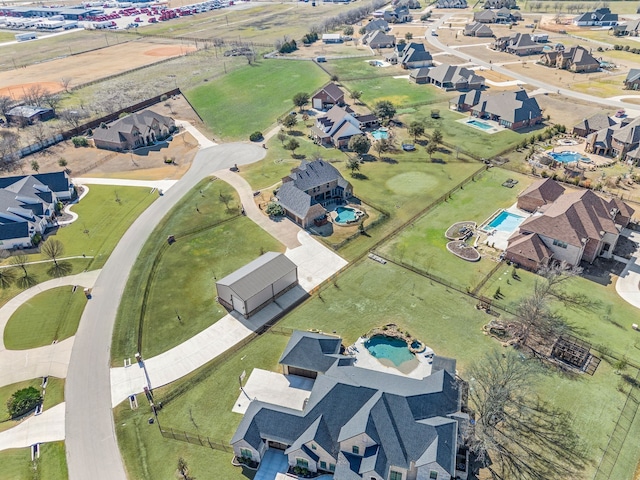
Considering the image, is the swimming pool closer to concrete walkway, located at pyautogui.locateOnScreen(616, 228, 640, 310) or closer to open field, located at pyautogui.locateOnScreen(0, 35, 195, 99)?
concrete walkway, located at pyautogui.locateOnScreen(616, 228, 640, 310)

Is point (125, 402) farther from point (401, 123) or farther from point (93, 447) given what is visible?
point (401, 123)

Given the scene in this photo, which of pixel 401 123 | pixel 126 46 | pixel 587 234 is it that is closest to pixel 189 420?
pixel 587 234

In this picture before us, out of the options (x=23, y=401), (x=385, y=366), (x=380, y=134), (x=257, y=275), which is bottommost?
(x=385, y=366)

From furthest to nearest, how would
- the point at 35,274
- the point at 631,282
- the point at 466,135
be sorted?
1. the point at 466,135
2. the point at 35,274
3. the point at 631,282

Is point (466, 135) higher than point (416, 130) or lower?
lower

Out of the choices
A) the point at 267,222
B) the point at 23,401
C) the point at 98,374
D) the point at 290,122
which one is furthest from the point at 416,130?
the point at 23,401

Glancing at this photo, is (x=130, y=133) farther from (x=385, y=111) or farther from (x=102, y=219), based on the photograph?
(x=385, y=111)
